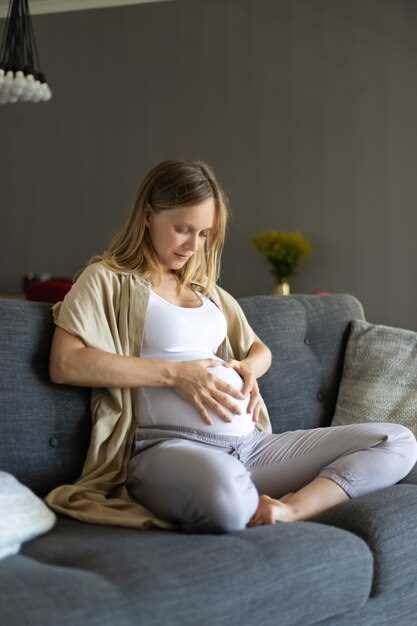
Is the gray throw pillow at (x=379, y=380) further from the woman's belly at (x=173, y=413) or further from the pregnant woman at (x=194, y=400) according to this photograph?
the woman's belly at (x=173, y=413)

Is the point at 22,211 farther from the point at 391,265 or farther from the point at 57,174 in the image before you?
the point at 391,265

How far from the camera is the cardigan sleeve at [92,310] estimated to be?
2129 millimetres

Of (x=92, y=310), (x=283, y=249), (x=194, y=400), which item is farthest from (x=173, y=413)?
(x=283, y=249)

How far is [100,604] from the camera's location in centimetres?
140

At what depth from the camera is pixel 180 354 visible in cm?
225

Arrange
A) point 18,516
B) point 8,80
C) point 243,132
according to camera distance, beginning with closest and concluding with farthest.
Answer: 1. point 18,516
2. point 8,80
3. point 243,132

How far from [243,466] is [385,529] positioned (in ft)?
1.13

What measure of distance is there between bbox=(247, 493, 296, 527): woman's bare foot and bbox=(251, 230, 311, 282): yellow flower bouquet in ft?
12.0

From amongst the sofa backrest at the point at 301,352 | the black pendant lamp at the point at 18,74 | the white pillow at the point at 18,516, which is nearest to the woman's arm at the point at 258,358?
the sofa backrest at the point at 301,352

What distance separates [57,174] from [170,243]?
431cm

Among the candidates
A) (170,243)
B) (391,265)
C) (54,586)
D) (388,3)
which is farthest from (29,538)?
(388,3)

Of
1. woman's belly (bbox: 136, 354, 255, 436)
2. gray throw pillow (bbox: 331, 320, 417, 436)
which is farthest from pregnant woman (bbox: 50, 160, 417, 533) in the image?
gray throw pillow (bbox: 331, 320, 417, 436)

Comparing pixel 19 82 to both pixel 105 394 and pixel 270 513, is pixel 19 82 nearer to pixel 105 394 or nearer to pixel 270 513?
pixel 105 394

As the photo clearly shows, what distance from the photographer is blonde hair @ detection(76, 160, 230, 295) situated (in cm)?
230
